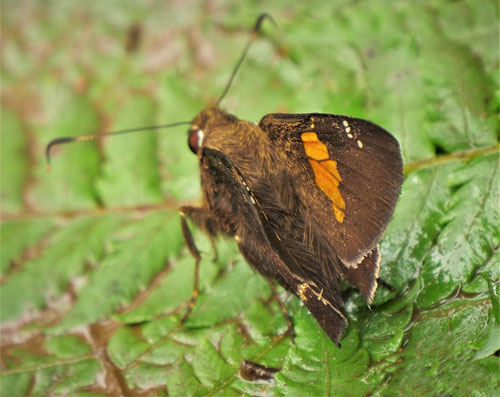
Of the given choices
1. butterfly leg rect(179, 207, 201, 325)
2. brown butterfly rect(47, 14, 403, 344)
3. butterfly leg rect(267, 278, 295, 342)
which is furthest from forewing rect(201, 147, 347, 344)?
butterfly leg rect(179, 207, 201, 325)

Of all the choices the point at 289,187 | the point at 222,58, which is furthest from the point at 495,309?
the point at 222,58

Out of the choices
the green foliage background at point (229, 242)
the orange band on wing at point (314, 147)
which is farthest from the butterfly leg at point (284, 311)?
the orange band on wing at point (314, 147)

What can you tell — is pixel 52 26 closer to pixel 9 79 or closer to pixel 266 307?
pixel 9 79

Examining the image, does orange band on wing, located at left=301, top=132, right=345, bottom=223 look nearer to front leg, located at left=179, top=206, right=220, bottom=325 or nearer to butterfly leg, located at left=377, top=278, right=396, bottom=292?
butterfly leg, located at left=377, top=278, right=396, bottom=292

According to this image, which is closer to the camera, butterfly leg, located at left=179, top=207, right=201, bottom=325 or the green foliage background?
the green foliage background

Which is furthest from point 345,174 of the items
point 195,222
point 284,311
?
point 195,222

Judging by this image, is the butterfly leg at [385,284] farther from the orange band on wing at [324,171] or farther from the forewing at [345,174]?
the orange band on wing at [324,171]
